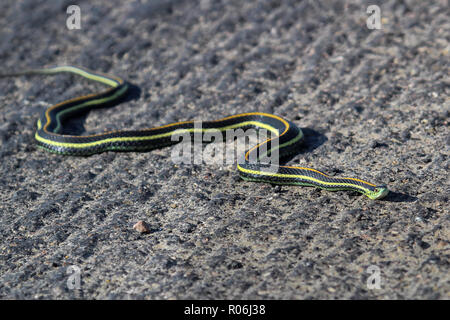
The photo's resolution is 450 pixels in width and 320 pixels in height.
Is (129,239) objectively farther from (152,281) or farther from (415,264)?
(415,264)

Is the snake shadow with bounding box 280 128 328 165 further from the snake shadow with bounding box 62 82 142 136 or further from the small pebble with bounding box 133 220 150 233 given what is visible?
the snake shadow with bounding box 62 82 142 136

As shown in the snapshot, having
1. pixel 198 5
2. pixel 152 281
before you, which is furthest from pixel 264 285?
pixel 198 5

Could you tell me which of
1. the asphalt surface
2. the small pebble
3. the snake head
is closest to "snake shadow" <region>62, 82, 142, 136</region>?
the asphalt surface

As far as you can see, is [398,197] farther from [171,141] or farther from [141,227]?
[171,141]

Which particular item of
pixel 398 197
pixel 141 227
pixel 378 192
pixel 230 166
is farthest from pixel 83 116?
pixel 398 197

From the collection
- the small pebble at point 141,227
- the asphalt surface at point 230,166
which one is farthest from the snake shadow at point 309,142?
the small pebble at point 141,227

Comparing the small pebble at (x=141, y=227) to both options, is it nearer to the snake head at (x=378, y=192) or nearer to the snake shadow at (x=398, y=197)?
the snake head at (x=378, y=192)
